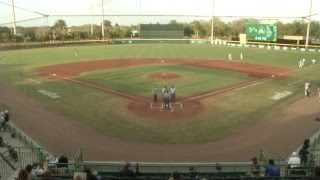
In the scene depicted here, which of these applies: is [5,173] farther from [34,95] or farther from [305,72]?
[305,72]

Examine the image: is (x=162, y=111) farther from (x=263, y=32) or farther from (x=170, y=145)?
(x=263, y=32)

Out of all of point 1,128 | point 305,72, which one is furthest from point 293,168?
point 305,72

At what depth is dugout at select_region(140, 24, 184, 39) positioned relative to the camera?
291 ft

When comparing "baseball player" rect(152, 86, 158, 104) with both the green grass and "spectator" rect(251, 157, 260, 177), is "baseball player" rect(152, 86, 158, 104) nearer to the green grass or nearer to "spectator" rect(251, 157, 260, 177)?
the green grass

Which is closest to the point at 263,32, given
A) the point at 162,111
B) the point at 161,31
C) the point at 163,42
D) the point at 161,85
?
the point at 163,42

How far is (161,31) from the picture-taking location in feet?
291

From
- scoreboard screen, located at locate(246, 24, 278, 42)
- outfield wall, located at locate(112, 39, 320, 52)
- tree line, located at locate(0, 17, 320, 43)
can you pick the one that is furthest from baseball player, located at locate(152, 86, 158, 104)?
outfield wall, located at locate(112, 39, 320, 52)

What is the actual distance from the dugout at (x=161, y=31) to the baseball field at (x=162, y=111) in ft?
163

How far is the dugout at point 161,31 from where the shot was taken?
3487 inches

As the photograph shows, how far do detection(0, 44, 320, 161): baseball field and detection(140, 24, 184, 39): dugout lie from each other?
4973 cm

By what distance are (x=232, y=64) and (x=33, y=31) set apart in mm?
43685

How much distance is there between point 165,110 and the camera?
74.4 feet

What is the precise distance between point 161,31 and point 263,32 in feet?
105

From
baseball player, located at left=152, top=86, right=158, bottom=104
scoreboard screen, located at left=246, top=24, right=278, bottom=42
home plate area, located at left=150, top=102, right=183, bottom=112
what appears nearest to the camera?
home plate area, located at left=150, top=102, right=183, bottom=112
